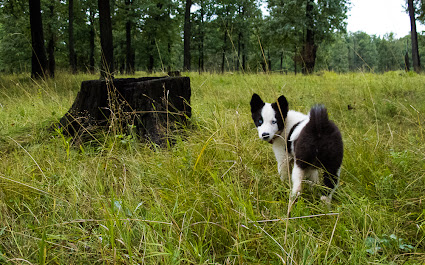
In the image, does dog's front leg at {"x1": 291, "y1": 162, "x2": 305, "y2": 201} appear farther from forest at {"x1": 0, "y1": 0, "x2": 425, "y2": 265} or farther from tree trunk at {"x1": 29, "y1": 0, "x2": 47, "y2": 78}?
tree trunk at {"x1": 29, "y1": 0, "x2": 47, "y2": 78}

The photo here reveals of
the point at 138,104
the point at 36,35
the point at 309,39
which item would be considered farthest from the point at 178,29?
the point at 138,104

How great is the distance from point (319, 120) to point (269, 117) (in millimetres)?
722

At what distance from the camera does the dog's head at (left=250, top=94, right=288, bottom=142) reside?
261 centimetres

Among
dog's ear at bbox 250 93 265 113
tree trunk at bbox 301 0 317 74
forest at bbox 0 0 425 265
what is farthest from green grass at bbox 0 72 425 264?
tree trunk at bbox 301 0 317 74

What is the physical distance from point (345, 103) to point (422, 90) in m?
2.16

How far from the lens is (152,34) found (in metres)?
25.0

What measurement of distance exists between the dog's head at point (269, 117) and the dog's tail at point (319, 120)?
0.50 meters

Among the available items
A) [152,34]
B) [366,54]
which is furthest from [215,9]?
[366,54]

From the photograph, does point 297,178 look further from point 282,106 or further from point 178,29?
point 178,29

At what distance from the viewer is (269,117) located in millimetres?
2752

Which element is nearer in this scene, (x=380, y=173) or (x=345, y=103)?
(x=380, y=173)

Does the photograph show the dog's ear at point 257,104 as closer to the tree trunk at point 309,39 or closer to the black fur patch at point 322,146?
the black fur patch at point 322,146

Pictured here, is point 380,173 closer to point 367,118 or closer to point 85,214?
point 85,214

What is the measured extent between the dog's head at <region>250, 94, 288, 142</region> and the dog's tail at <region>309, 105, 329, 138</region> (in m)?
0.50
